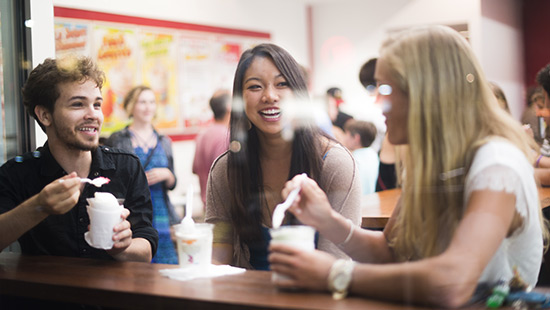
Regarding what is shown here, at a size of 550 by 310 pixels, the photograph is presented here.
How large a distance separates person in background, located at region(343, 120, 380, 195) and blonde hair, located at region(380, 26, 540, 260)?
0.82 meters

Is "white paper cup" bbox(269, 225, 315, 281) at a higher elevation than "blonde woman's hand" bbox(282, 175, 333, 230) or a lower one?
lower

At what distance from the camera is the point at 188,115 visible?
4.71 metres

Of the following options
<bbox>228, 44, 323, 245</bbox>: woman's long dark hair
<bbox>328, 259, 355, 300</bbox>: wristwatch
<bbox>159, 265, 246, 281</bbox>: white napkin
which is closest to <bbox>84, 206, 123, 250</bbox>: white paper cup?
<bbox>159, 265, 246, 281</bbox>: white napkin

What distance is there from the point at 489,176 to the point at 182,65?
3.73 metres

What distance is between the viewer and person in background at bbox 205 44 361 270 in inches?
70.9

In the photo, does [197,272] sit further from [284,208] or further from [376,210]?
[376,210]

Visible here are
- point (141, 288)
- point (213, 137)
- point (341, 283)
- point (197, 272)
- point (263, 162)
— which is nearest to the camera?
point (341, 283)

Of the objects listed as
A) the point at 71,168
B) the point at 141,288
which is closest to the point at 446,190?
the point at 141,288

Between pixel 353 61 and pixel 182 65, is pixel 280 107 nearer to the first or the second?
pixel 353 61

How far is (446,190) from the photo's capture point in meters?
1.29

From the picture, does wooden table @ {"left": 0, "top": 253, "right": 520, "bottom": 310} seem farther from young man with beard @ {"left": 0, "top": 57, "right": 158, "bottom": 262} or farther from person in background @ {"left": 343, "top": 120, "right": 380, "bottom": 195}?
person in background @ {"left": 343, "top": 120, "right": 380, "bottom": 195}

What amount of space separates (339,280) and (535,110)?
0.89 meters

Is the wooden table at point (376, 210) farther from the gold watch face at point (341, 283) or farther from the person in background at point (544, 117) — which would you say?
the gold watch face at point (341, 283)

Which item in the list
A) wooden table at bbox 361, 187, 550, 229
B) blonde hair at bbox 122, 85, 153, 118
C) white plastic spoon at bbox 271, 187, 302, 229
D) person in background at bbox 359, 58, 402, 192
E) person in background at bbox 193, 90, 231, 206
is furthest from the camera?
blonde hair at bbox 122, 85, 153, 118
